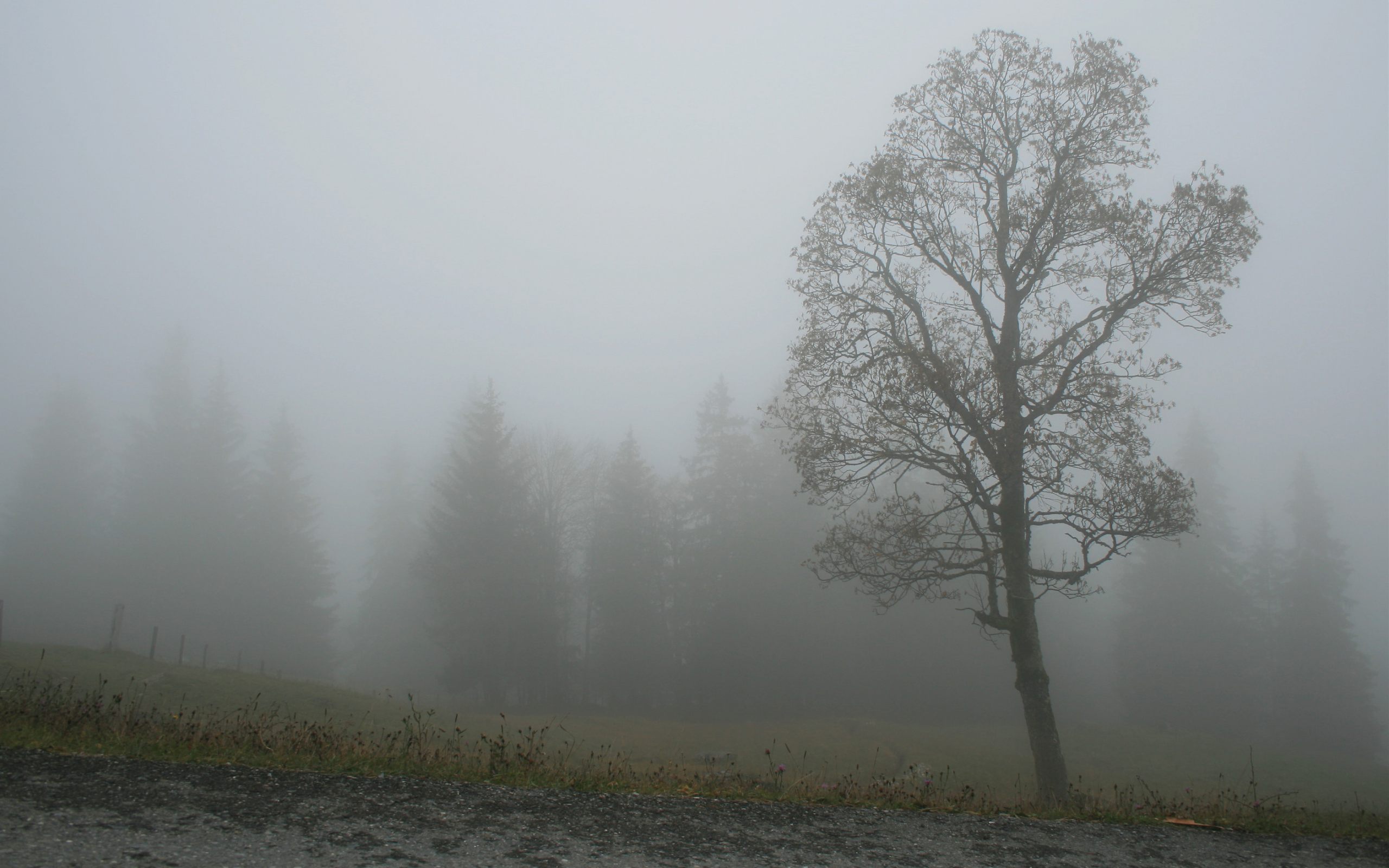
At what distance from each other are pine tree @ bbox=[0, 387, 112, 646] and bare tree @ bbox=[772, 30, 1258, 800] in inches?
1832

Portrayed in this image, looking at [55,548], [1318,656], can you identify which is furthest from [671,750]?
[55,548]

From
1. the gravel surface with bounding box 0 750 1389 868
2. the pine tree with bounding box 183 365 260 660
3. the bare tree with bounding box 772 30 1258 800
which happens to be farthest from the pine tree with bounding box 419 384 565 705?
the gravel surface with bounding box 0 750 1389 868

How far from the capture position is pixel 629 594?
120 feet

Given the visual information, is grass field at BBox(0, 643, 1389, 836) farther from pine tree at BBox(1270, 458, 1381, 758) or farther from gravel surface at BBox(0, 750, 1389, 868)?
pine tree at BBox(1270, 458, 1381, 758)

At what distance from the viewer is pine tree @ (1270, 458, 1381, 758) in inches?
1417

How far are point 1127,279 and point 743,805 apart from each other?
10.9m

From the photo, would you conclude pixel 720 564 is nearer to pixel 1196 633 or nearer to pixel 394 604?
pixel 394 604

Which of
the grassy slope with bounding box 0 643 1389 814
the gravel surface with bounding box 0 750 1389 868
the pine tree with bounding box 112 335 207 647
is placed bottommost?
the grassy slope with bounding box 0 643 1389 814

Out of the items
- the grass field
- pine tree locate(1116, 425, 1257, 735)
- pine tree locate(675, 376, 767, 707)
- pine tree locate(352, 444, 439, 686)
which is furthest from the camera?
pine tree locate(352, 444, 439, 686)

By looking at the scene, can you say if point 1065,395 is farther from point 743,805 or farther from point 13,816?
point 13,816

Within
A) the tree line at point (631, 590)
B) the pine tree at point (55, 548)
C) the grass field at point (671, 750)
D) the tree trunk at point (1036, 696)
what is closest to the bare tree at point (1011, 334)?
the tree trunk at point (1036, 696)

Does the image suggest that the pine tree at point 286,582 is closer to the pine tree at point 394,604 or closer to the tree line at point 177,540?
the tree line at point 177,540

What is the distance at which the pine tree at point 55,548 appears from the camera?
40.1 metres

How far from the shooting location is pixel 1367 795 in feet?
70.0
